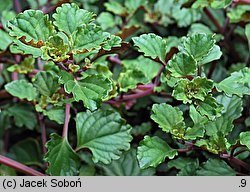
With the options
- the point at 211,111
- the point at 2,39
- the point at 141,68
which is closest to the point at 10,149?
the point at 2,39

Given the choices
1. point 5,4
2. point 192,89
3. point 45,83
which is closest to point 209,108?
point 192,89

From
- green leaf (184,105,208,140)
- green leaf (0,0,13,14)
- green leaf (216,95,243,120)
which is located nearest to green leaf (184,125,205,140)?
green leaf (184,105,208,140)

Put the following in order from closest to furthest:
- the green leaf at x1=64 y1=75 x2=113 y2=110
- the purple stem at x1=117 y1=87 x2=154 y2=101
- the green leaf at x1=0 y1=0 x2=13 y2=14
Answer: the green leaf at x1=64 y1=75 x2=113 y2=110 → the purple stem at x1=117 y1=87 x2=154 y2=101 → the green leaf at x1=0 y1=0 x2=13 y2=14

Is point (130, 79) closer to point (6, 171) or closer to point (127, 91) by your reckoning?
point (127, 91)

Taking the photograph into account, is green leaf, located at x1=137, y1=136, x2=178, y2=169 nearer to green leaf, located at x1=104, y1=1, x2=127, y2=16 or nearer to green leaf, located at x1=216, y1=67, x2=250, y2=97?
green leaf, located at x1=216, y1=67, x2=250, y2=97

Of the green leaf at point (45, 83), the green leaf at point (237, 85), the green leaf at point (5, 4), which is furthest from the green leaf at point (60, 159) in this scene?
the green leaf at point (5, 4)

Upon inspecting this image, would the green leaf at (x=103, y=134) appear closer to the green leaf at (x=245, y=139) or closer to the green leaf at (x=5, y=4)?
the green leaf at (x=245, y=139)
